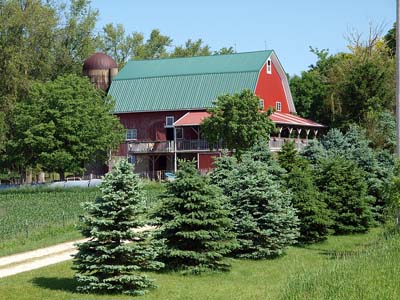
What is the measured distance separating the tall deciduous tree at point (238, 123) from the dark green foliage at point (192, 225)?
20.5 m

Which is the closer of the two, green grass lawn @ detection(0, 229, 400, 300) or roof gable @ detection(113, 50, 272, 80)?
green grass lawn @ detection(0, 229, 400, 300)

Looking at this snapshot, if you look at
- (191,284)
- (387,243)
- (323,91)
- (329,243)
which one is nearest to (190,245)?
(191,284)

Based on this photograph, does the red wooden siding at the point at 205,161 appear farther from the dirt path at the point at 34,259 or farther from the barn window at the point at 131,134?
the dirt path at the point at 34,259

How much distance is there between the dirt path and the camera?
18.7 m

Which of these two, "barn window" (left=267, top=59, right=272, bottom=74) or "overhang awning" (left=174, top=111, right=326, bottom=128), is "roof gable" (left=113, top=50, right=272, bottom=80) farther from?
"overhang awning" (left=174, top=111, right=326, bottom=128)

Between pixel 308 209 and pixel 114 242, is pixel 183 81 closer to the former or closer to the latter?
pixel 308 209

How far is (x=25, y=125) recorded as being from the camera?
47938 mm

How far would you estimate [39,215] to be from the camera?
100.0 feet

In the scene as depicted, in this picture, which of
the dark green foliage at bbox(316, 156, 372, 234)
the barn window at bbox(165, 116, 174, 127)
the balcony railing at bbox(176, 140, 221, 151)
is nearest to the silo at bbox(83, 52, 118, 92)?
the barn window at bbox(165, 116, 174, 127)

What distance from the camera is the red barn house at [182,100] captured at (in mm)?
52438

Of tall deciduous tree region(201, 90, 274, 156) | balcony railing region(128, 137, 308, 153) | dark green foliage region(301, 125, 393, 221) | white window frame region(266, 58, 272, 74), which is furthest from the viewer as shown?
white window frame region(266, 58, 272, 74)

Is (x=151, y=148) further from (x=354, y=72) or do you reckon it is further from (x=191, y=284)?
(x=191, y=284)

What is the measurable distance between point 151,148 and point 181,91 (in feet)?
16.6

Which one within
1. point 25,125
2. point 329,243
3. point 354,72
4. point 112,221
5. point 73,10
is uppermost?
point 73,10
